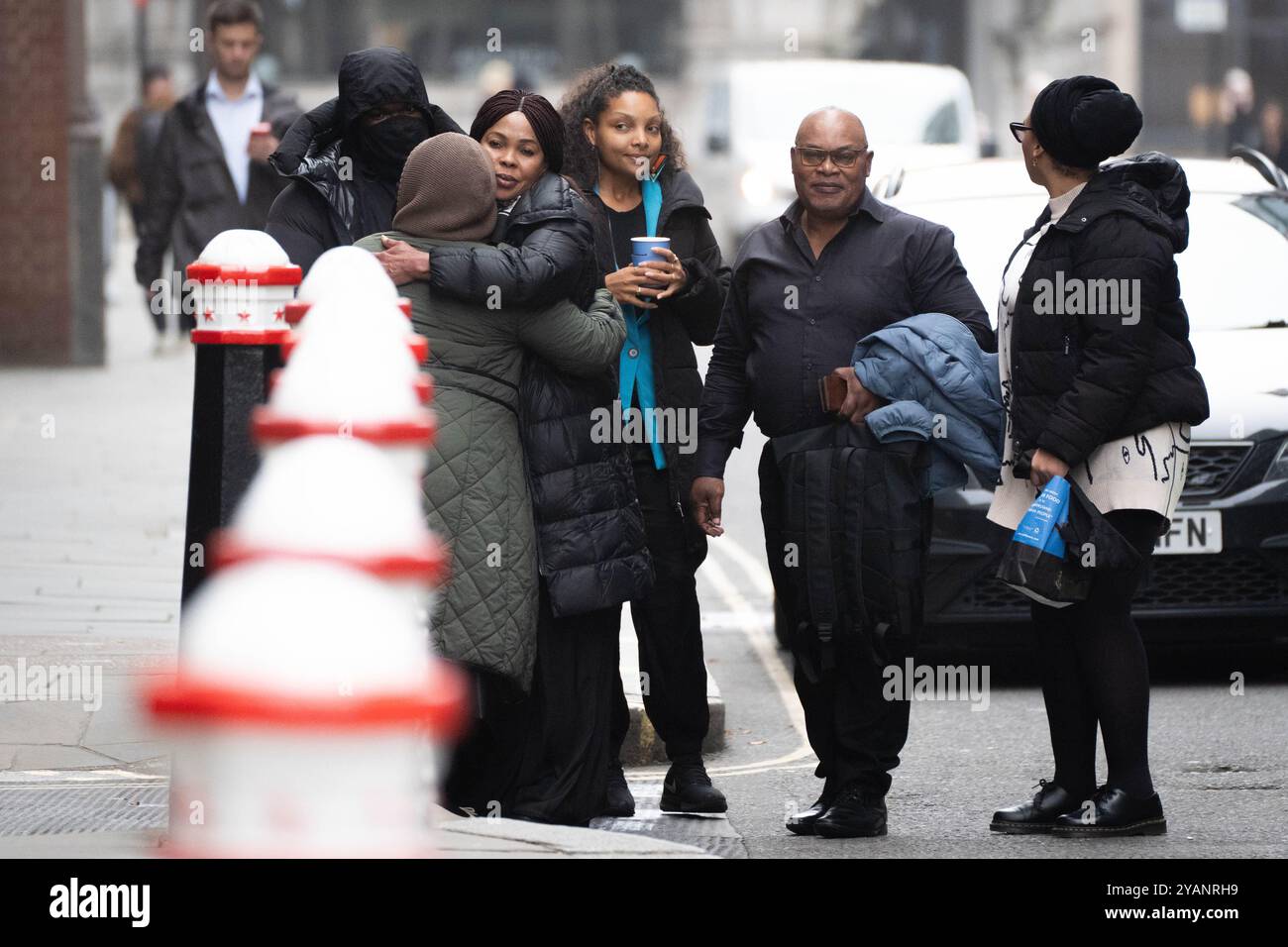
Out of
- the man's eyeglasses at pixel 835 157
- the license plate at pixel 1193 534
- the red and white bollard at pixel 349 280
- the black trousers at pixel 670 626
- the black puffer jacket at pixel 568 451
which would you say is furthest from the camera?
the license plate at pixel 1193 534

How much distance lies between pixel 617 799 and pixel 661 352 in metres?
1.16

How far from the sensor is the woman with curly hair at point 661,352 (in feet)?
18.9

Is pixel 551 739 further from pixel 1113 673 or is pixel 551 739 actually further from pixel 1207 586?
pixel 1207 586

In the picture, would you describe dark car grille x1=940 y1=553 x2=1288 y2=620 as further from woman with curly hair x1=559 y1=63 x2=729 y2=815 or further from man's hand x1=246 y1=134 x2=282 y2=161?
man's hand x1=246 y1=134 x2=282 y2=161

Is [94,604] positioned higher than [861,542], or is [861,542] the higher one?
[861,542]

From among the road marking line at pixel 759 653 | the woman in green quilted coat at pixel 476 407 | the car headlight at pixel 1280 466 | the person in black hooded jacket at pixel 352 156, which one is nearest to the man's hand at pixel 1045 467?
the woman in green quilted coat at pixel 476 407

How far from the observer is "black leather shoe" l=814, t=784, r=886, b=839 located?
215 inches

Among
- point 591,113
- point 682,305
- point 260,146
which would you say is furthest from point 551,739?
point 260,146

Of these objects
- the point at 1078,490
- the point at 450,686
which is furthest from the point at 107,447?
the point at 450,686

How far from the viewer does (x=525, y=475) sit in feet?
17.0

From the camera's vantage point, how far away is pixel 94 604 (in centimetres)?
810

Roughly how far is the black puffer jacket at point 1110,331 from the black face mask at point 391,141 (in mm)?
1535

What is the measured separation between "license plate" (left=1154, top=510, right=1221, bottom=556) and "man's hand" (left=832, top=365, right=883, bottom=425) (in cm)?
214

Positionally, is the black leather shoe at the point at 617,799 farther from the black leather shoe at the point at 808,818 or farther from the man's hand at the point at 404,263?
the man's hand at the point at 404,263
